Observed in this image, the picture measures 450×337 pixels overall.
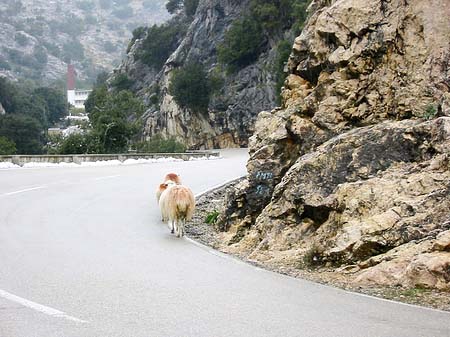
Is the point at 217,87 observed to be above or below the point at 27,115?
above

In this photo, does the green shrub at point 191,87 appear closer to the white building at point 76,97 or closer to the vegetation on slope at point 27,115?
the vegetation on slope at point 27,115

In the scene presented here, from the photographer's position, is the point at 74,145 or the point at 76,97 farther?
the point at 76,97

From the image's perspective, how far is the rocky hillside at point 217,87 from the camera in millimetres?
72688

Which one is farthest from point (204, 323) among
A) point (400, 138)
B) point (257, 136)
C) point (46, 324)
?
point (257, 136)

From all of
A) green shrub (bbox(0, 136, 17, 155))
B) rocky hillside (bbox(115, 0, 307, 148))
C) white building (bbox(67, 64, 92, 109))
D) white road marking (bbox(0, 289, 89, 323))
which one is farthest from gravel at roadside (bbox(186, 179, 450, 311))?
white building (bbox(67, 64, 92, 109))

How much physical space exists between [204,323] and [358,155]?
5008 millimetres

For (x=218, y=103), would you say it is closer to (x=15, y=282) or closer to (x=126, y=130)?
(x=126, y=130)

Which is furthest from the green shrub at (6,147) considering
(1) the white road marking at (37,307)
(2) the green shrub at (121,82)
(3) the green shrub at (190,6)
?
(1) the white road marking at (37,307)

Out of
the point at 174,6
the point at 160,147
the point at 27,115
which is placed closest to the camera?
the point at 160,147

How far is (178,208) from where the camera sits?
42.7ft

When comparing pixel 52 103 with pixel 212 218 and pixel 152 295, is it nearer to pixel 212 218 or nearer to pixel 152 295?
pixel 212 218

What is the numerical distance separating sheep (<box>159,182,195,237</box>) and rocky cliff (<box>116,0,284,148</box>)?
2206 inches

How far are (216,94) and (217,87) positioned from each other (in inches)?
33.8

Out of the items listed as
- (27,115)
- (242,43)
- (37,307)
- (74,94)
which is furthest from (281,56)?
(74,94)
